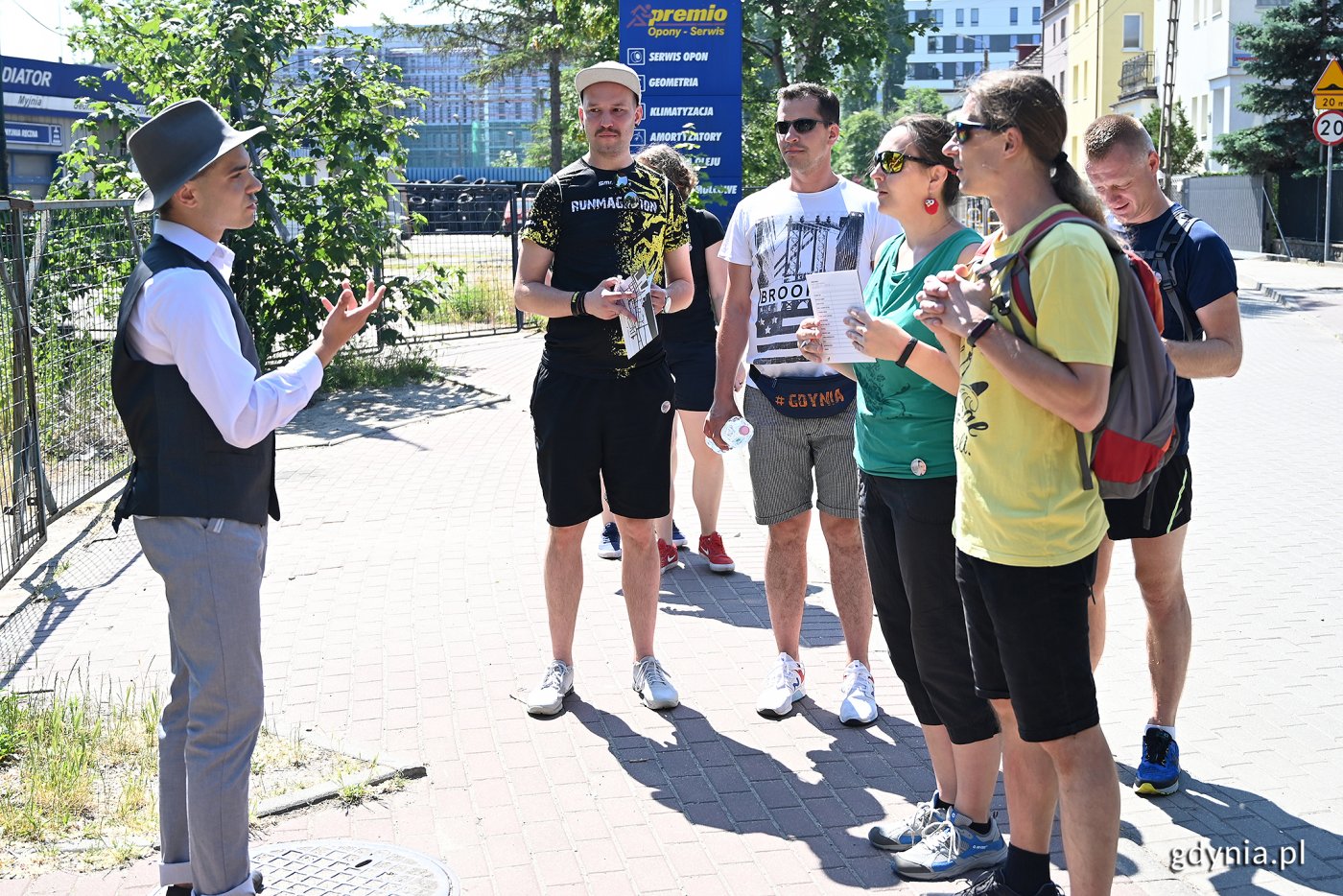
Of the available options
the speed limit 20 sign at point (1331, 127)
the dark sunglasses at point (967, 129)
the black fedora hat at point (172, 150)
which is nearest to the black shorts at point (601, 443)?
the black fedora hat at point (172, 150)

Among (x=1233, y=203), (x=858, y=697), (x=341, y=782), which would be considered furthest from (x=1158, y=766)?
(x=1233, y=203)

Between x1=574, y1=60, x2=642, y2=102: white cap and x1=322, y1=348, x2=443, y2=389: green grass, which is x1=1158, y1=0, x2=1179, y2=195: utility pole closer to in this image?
x1=322, y1=348, x2=443, y2=389: green grass

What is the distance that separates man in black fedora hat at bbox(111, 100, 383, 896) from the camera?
3363 mm

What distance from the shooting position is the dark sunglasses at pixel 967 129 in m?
3.24

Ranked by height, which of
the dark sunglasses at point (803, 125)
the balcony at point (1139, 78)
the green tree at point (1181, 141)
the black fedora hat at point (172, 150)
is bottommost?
the black fedora hat at point (172, 150)

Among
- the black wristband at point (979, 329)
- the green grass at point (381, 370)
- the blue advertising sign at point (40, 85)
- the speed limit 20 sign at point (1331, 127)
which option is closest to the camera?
the black wristband at point (979, 329)

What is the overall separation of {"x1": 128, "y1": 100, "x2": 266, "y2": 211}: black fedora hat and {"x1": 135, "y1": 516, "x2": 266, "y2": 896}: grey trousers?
0.83m

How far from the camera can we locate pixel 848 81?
1023 inches

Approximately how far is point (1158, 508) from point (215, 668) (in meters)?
2.87

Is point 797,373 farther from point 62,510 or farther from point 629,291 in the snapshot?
point 62,510

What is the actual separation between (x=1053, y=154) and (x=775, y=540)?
240cm

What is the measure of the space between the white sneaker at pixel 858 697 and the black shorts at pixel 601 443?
95 cm

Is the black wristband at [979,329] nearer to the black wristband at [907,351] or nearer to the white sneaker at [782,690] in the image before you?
the black wristband at [907,351]

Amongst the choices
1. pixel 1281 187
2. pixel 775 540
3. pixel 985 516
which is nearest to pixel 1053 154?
pixel 985 516
